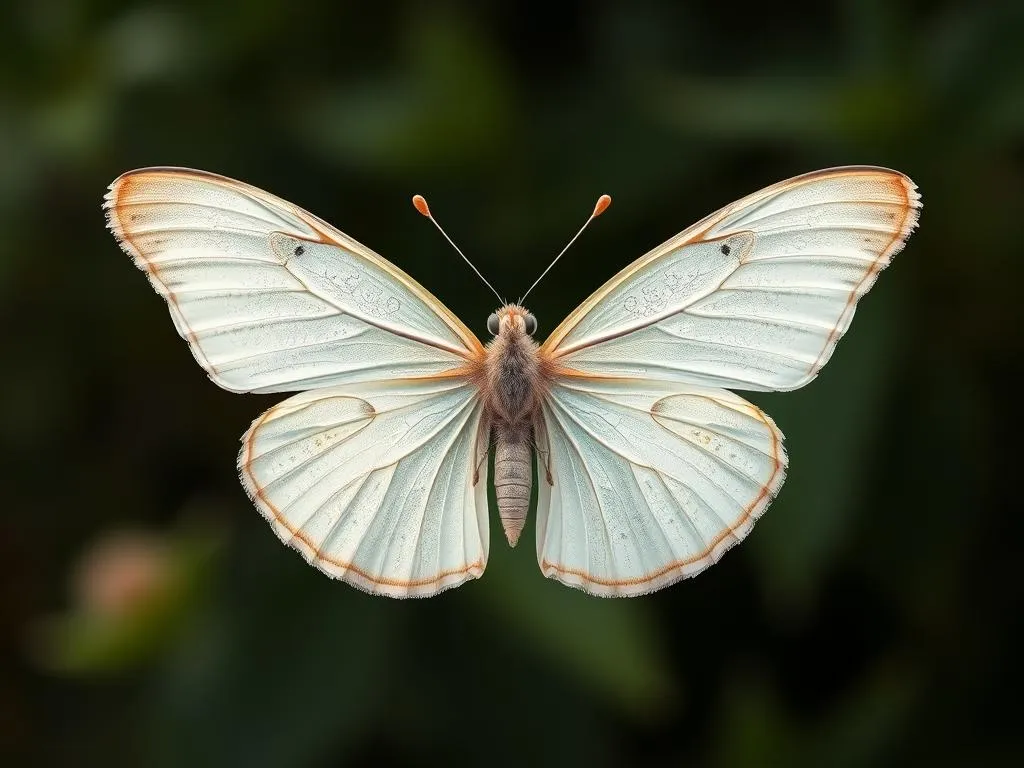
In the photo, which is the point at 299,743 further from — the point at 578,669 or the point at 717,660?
the point at 717,660

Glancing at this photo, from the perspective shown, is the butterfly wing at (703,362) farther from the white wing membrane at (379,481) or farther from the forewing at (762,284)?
the white wing membrane at (379,481)

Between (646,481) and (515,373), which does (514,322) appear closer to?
(515,373)

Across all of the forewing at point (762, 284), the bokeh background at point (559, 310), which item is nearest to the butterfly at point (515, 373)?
the forewing at point (762, 284)

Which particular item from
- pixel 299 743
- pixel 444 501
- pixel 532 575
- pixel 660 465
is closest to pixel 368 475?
pixel 444 501

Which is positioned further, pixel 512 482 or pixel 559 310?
pixel 559 310

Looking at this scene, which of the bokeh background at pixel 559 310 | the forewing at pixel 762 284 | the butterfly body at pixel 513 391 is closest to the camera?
the forewing at pixel 762 284

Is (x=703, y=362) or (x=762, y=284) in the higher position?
(x=762, y=284)

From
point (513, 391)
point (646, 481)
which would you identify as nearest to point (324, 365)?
point (513, 391)
